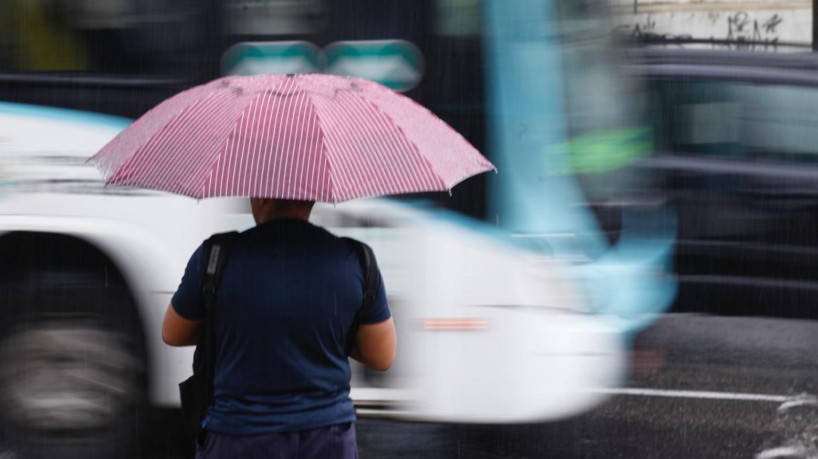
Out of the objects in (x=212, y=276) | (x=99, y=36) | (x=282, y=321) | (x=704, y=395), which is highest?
(x=99, y=36)

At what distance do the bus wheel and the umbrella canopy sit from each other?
96.0 inches

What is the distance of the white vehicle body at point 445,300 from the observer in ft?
16.8

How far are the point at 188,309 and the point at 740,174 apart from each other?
5320 millimetres

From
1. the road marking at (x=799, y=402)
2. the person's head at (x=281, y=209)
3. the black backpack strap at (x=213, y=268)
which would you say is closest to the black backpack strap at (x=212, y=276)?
the black backpack strap at (x=213, y=268)

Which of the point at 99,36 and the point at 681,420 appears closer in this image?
the point at 99,36

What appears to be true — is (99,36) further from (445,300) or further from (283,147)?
(283,147)

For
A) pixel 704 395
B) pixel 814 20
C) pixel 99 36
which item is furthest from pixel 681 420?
pixel 814 20

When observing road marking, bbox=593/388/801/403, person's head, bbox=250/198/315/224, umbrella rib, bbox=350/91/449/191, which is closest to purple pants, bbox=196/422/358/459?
person's head, bbox=250/198/315/224

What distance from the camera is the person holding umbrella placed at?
2869mm

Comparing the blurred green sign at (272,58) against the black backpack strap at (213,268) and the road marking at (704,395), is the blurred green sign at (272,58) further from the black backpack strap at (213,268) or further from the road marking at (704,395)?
the road marking at (704,395)

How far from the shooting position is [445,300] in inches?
204

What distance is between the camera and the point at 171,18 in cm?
544

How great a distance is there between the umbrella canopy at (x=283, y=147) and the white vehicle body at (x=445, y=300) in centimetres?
189

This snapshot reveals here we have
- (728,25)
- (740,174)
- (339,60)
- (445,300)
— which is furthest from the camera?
(728,25)
